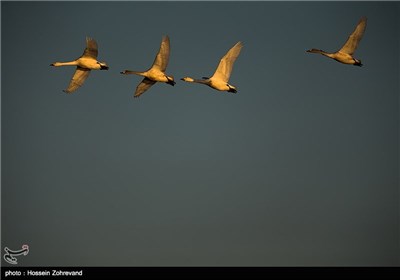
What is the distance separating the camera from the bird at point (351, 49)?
4856cm

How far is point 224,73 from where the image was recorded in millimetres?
50562

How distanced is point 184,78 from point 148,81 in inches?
104

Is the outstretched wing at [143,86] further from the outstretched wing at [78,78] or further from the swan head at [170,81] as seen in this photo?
the outstretched wing at [78,78]

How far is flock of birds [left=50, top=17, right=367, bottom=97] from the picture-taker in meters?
48.5

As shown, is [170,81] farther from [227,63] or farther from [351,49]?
[351,49]

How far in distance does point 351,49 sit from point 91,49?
1709 centimetres

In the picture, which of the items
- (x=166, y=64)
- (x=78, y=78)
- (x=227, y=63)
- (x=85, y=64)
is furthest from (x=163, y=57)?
(x=78, y=78)

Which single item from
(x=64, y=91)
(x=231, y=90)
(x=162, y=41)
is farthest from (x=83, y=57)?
(x=231, y=90)

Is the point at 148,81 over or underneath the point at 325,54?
underneath

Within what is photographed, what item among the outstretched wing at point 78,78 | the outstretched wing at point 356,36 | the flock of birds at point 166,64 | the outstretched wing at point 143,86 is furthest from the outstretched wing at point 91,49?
the outstretched wing at point 356,36

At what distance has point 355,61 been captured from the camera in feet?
161
